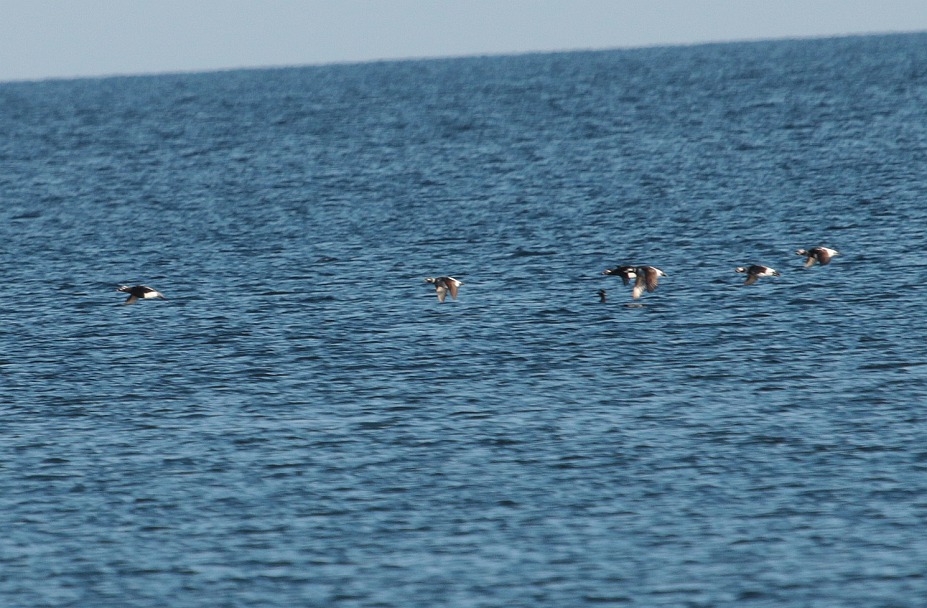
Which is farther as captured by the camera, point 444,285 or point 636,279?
point 636,279

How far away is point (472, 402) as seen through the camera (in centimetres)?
3441

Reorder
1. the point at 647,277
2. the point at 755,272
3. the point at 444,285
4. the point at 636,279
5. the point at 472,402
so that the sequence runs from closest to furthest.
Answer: the point at 472,402 → the point at 647,277 → the point at 444,285 → the point at 636,279 → the point at 755,272

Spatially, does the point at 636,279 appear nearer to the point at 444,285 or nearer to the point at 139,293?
the point at 444,285

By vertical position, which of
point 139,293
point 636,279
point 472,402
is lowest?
point 472,402

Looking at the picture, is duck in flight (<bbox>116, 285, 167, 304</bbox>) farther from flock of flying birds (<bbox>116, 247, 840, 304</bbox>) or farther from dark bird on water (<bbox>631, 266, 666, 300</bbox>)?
dark bird on water (<bbox>631, 266, 666, 300</bbox>)

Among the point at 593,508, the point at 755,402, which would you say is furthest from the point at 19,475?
the point at 755,402

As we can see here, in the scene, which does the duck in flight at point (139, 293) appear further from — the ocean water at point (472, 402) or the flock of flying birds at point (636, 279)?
the ocean water at point (472, 402)

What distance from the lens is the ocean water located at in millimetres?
24438

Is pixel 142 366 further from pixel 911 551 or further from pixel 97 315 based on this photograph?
pixel 911 551

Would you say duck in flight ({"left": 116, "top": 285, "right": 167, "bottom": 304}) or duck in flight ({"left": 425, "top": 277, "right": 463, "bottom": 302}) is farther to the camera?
duck in flight ({"left": 116, "top": 285, "right": 167, "bottom": 304})

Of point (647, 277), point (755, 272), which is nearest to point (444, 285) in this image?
point (647, 277)

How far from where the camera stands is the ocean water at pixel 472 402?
24438 mm

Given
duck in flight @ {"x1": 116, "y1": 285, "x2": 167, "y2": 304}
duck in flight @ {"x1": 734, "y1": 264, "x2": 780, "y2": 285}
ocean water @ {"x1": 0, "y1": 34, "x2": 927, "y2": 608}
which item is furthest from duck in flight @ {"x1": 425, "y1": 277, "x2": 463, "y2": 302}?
duck in flight @ {"x1": 116, "y1": 285, "x2": 167, "y2": 304}

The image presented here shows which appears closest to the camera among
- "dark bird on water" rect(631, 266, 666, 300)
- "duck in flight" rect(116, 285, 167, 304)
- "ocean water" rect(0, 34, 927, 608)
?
"ocean water" rect(0, 34, 927, 608)
